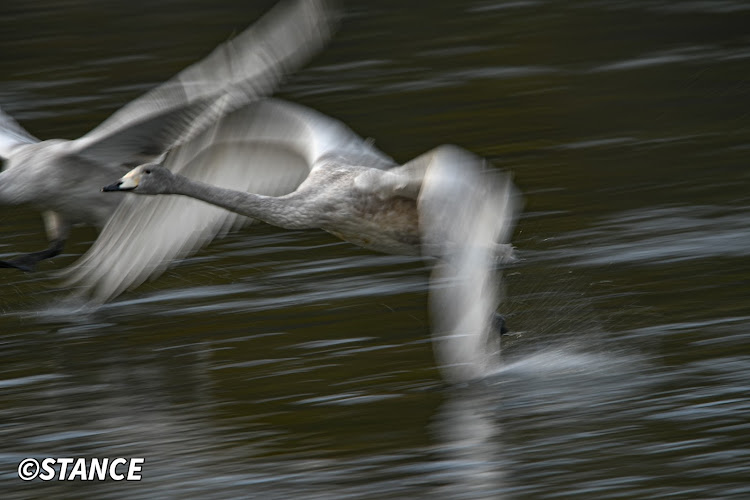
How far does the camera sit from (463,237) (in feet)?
24.0

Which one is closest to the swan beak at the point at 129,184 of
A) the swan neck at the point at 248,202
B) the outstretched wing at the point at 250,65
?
the swan neck at the point at 248,202

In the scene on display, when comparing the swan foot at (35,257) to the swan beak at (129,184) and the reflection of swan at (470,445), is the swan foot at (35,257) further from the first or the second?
the reflection of swan at (470,445)

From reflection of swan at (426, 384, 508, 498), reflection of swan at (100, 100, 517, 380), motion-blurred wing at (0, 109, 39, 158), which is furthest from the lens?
motion-blurred wing at (0, 109, 39, 158)

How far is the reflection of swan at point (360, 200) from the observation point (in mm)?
7277

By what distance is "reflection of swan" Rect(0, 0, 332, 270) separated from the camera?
8.51 m

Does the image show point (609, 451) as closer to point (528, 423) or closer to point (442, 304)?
point (528, 423)

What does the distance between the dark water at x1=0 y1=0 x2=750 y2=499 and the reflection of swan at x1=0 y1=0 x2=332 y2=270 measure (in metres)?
0.62

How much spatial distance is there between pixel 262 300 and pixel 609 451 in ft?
10.4

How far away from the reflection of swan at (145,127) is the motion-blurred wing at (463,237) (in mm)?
1214

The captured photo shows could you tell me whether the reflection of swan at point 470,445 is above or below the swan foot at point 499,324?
below

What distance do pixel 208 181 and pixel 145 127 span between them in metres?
0.46

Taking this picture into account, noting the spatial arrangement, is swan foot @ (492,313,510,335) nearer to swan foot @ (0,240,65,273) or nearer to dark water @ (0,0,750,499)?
dark water @ (0,0,750,499)

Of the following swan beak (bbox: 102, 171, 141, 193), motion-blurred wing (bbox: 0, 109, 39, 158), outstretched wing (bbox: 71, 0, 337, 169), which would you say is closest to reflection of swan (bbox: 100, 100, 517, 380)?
swan beak (bbox: 102, 171, 141, 193)

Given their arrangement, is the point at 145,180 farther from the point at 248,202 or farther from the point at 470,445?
the point at 470,445
